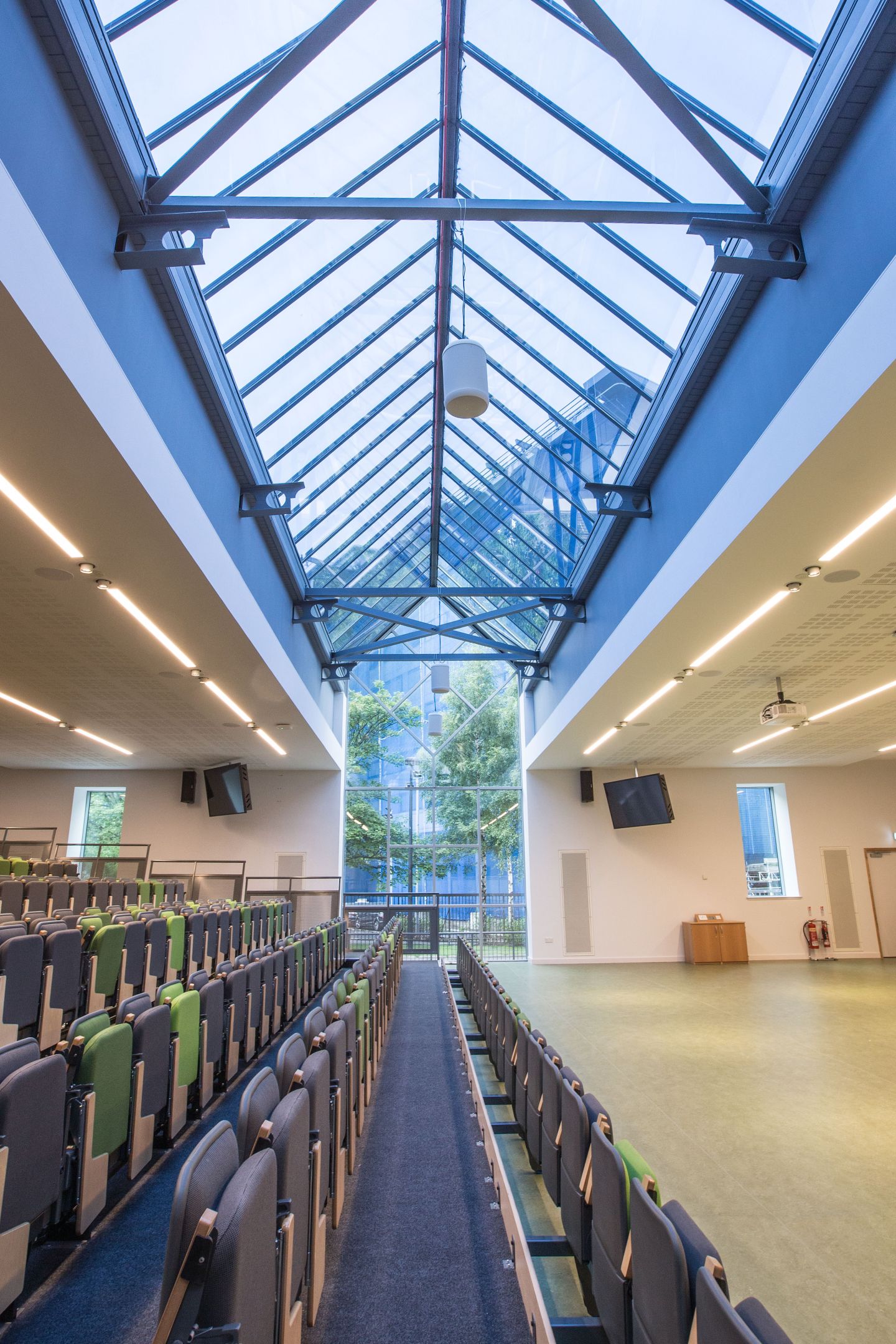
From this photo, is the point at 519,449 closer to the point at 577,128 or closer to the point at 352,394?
the point at 352,394

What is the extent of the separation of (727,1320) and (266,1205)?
1.16 m

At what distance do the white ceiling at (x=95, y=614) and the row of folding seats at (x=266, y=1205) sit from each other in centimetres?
366

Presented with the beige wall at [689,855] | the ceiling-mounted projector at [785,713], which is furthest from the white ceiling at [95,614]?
the ceiling-mounted projector at [785,713]

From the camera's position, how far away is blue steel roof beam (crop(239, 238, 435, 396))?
703 centimetres

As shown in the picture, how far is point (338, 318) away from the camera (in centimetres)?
707

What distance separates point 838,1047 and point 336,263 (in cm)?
968

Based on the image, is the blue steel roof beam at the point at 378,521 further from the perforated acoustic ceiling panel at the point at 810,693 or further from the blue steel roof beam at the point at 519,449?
the perforated acoustic ceiling panel at the point at 810,693

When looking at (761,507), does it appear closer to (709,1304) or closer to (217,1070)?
(709,1304)

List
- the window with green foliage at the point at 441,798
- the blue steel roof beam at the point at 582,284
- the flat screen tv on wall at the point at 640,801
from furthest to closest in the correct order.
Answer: the window with green foliage at the point at 441,798 < the flat screen tv on wall at the point at 640,801 < the blue steel roof beam at the point at 582,284

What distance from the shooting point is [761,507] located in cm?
529

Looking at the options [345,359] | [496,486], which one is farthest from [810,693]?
[345,359]

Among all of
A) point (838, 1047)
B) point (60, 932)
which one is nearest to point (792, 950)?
point (838, 1047)

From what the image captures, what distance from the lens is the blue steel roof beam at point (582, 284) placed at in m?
6.49

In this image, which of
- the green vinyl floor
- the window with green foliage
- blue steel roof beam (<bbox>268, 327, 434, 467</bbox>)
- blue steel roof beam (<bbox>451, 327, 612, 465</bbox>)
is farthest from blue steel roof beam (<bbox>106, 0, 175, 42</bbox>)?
the window with green foliage
